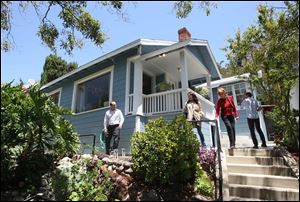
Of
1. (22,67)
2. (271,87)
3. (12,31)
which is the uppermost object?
(12,31)

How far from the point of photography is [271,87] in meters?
5.36

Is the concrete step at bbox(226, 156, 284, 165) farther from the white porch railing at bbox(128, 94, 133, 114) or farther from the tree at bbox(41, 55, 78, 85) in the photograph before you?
the tree at bbox(41, 55, 78, 85)

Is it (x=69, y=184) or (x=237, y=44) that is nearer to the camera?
(x=69, y=184)

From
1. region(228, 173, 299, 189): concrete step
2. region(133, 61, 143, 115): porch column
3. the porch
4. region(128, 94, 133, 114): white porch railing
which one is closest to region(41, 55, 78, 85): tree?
the porch

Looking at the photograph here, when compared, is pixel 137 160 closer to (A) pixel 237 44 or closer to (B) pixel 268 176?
(B) pixel 268 176

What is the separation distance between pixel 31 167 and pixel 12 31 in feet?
15.9

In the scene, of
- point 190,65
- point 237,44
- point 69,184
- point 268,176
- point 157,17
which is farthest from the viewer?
point 190,65

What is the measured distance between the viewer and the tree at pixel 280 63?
493 cm

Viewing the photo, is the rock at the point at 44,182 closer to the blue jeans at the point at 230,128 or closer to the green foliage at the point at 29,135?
the green foliage at the point at 29,135

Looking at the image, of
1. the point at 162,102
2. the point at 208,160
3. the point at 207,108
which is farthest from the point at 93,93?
the point at 208,160

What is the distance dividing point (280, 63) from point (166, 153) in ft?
11.2

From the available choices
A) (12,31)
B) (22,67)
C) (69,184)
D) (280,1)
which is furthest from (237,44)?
(22,67)

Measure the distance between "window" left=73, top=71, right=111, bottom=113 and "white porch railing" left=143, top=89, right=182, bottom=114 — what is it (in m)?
1.91

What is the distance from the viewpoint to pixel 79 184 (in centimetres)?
453
